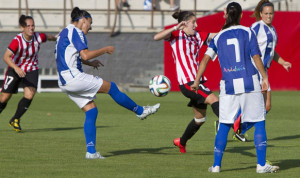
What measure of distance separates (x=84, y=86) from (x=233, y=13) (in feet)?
7.09

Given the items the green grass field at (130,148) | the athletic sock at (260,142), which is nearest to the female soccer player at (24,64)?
the green grass field at (130,148)

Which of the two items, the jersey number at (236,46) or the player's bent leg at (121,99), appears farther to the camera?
the player's bent leg at (121,99)

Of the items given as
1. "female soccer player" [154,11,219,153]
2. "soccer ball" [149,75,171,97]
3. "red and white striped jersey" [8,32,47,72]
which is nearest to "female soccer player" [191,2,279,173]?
"female soccer player" [154,11,219,153]

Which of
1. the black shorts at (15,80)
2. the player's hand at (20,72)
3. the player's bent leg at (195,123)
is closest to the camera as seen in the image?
the player's bent leg at (195,123)

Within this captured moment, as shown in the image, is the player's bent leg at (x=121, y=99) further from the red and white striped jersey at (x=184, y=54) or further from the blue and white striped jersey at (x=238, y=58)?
the blue and white striped jersey at (x=238, y=58)

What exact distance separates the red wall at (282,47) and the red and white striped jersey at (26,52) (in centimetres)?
1280

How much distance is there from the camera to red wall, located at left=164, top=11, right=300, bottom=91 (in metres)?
24.5

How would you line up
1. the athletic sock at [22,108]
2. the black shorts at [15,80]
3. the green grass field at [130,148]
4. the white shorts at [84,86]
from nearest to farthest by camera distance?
1. the green grass field at [130,148]
2. the white shorts at [84,86]
3. the athletic sock at [22,108]
4. the black shorts at [15,80]

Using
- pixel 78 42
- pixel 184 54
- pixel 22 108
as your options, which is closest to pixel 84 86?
pixel 78 42

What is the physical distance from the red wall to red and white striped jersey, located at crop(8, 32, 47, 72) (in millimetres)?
12803

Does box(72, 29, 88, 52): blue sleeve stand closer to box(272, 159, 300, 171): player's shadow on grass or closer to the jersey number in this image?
the jersey number

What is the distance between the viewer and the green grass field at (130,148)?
7.31m

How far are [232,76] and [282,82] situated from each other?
18.4 meters

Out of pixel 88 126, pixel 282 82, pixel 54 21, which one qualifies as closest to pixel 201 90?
pixel 88 126
